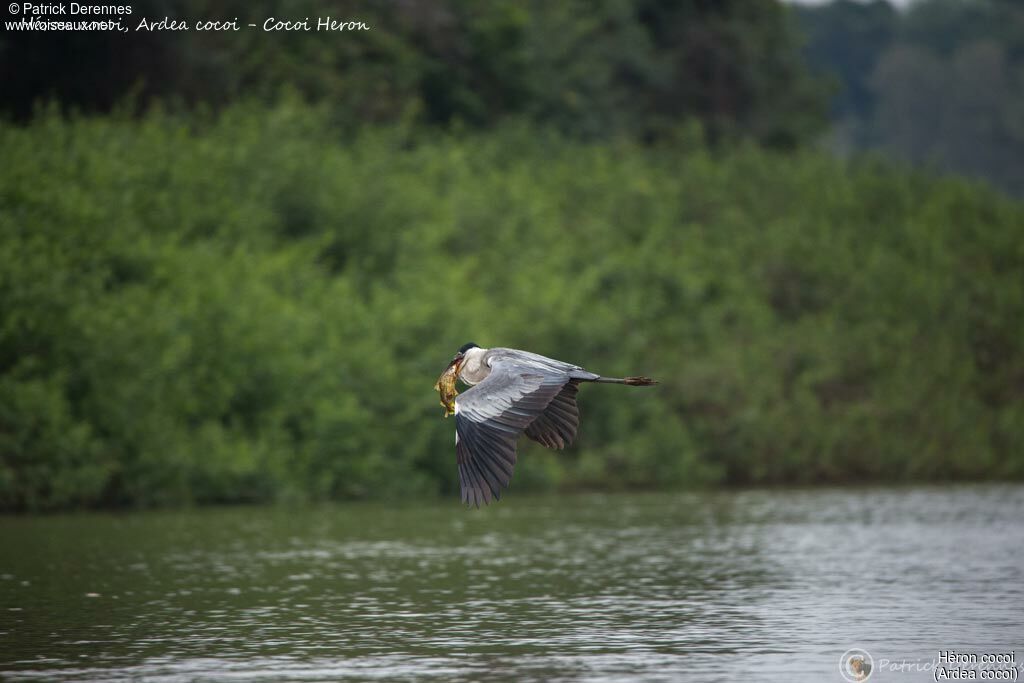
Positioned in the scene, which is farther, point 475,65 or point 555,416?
point 475,65

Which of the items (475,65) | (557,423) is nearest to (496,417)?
(557,423)

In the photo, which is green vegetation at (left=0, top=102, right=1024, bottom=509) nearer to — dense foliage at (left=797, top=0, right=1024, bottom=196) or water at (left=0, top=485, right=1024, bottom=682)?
water at (left=0, top=485, right=1024, bottom=682)

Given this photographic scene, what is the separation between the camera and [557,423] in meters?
12.1

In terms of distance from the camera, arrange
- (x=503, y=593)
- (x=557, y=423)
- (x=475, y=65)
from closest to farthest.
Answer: (x=557, y=423), (x=503, y=593), (x=475, y=65)

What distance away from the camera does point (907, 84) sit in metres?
87.1

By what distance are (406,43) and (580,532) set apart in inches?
797

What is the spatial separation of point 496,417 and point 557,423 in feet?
3.12

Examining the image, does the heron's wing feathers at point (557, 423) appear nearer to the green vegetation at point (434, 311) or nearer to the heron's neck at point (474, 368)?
the heron's neck at point (474, 368)

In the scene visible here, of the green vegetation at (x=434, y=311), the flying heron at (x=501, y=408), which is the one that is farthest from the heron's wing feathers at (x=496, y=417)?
the green vegetation at (x=434, y=311)

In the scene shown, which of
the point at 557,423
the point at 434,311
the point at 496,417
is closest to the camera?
the point at 496,417

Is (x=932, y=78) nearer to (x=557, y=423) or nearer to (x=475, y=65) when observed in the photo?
(x=475, y=65)

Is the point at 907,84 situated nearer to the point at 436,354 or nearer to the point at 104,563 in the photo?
the point at 436,354

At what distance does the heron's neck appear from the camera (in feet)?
39.8

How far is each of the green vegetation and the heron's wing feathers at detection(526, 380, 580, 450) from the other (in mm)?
10754
